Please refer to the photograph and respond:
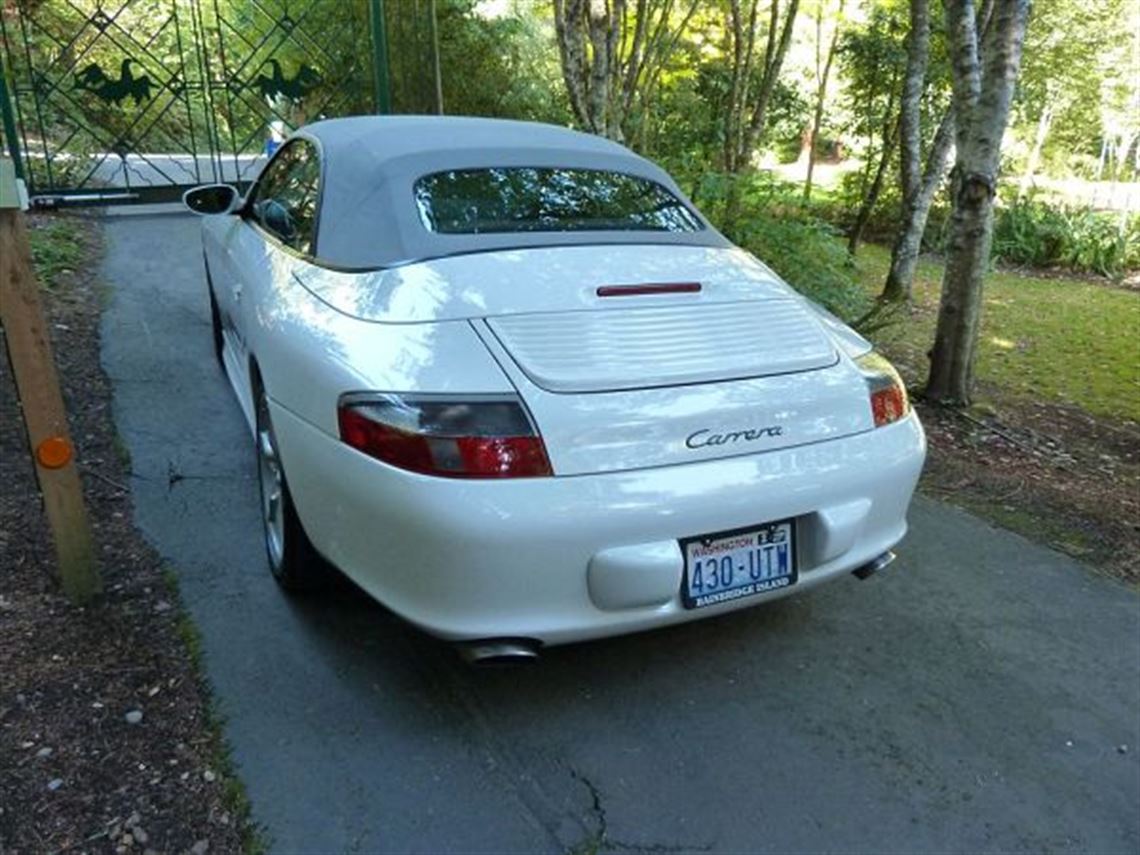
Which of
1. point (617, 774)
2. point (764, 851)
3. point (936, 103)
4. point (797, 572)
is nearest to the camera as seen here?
point (764, 851)

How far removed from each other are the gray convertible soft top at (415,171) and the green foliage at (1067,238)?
13.0 m

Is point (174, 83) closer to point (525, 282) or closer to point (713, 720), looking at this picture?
point (525, 282)

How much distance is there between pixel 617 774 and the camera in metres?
2.25

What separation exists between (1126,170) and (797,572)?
19.2 metres

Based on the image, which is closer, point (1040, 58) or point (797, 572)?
point (797, 572)

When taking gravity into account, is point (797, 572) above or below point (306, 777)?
above

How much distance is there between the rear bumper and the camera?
6.63 ft

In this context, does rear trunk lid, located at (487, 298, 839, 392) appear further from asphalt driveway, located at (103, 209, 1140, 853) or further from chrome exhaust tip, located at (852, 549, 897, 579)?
asphalt driveway, located at (103, 209, 1140, 853)

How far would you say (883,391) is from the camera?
8.45ft

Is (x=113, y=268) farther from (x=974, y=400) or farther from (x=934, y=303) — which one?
(x=934, y=303)

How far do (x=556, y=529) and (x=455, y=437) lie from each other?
1.05 feet

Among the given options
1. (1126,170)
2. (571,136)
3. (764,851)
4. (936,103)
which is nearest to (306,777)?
(764,851)

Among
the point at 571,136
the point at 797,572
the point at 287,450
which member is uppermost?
the point at 571,136

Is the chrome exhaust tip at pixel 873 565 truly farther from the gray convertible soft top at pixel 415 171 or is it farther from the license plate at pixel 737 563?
the gray convertible soft top at pixel 415 171
